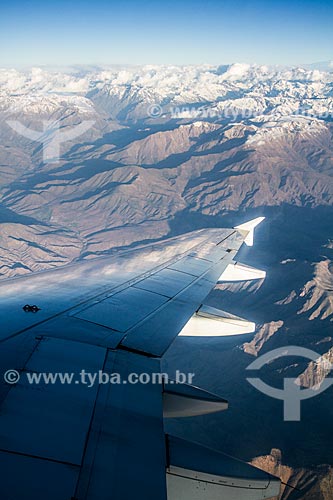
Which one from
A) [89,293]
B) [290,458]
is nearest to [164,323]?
[89,293]

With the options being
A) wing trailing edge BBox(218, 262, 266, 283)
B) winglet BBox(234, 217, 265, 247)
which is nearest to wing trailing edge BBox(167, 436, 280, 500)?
wing trailing edge BBox(218, 262, 266, 283)

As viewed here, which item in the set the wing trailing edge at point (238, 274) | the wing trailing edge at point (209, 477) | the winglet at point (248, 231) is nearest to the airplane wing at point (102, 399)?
the wing trailing edge at point (209, 477)

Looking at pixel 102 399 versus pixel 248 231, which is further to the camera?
pixel 248 231

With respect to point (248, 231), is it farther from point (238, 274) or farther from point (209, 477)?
point (209, 477)

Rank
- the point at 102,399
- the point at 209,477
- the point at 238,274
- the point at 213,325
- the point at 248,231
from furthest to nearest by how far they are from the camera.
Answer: the point at 248,231
the point at 238,274
the point at 213,325
the point at 102,399
the point at 209,477

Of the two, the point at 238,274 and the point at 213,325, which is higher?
the point at 213,325

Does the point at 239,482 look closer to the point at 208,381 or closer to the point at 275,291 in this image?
the point at 208,381

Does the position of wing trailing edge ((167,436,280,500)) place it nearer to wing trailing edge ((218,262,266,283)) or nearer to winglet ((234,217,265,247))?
wing trailing edge ((218,262,266,283))

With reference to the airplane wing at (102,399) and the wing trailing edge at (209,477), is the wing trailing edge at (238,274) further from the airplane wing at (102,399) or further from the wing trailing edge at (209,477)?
the wing trailing edge at (209,477)

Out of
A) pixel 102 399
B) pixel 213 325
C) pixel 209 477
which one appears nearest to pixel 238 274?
pixel 213 325
